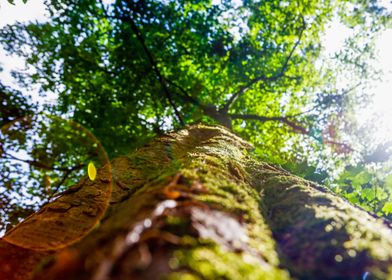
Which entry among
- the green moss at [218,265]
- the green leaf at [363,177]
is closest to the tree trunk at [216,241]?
the green moss at [218,265]

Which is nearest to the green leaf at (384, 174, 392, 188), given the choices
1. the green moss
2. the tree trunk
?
the tree trunk

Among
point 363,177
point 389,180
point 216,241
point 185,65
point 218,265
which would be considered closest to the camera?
point 218,265

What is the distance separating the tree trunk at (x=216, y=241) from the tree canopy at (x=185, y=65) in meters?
9.18

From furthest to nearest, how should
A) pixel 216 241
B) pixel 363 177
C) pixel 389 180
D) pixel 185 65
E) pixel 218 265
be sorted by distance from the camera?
pixel 185 65, pixel 363 177, pixel 389 180, pixel 216 241, pixel 218 265

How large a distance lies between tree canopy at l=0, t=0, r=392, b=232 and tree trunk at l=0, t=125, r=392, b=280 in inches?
361

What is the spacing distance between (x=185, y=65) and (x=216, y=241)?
13517 millimetres

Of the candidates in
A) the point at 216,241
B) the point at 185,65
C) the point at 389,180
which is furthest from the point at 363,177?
the point at 185,65

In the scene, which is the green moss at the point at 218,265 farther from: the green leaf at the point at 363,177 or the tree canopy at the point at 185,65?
the tree canopy at the point at 185,65

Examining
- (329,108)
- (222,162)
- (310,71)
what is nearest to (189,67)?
(310,71)

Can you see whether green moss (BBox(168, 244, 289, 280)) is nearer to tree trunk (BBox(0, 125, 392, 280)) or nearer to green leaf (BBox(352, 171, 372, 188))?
tree trunk (BBox(0, 125, 392, 280))

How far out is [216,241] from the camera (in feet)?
2.98

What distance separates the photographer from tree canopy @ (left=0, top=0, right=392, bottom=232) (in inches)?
455

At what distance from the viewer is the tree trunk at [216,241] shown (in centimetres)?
73

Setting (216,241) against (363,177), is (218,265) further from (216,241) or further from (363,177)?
(363,177)
